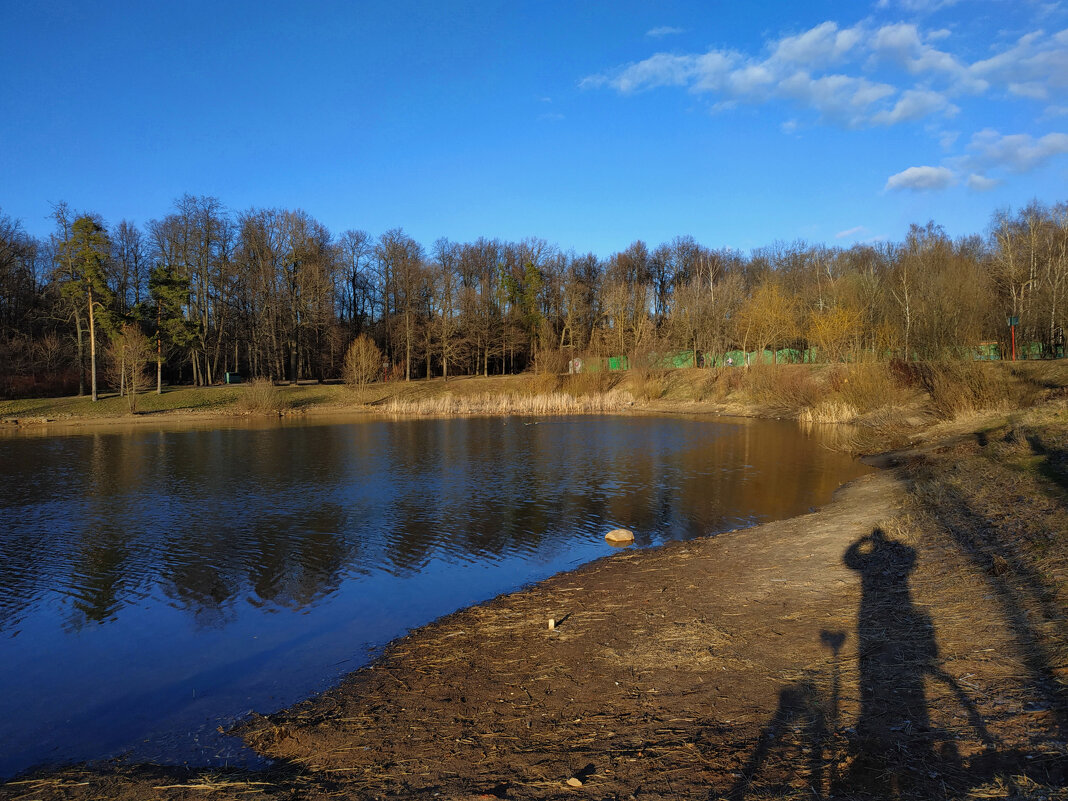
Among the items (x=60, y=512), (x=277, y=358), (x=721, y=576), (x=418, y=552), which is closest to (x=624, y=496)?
(x=418, y=552)

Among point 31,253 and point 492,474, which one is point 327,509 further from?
point 31,253

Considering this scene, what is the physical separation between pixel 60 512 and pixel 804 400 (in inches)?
1288

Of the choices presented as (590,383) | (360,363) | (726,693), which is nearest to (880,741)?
(726,693)

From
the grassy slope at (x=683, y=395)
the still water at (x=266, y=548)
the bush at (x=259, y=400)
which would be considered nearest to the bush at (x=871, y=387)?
the grassy slope at (x=683, y=395)

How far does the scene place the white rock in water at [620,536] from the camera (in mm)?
12344

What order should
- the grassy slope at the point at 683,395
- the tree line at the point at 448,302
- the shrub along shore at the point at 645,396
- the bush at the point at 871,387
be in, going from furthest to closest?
the tree line at the point at 448,302 → the bush at the point at 871,387 → the shrub along shore at the point at 645,396 → the grassy slope at the point at 683,395

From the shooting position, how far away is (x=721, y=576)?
8984 mm

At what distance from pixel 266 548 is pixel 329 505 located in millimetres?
3825

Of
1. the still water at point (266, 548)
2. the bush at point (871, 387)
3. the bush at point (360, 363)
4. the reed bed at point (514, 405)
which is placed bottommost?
the still water at point (266, 548)

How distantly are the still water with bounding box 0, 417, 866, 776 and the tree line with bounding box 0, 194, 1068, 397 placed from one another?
56.1ft

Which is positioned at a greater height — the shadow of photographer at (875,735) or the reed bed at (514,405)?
the reed bed at (514,405)

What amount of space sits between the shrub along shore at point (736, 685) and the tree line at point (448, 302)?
76.2ft

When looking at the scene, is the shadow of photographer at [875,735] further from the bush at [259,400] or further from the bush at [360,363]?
the bush at [360,363]

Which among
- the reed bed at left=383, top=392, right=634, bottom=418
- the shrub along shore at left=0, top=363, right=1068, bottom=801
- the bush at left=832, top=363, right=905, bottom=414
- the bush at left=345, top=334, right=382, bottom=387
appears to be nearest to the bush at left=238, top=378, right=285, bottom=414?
the bush at left=345, top=334, right=382, bottom=387
